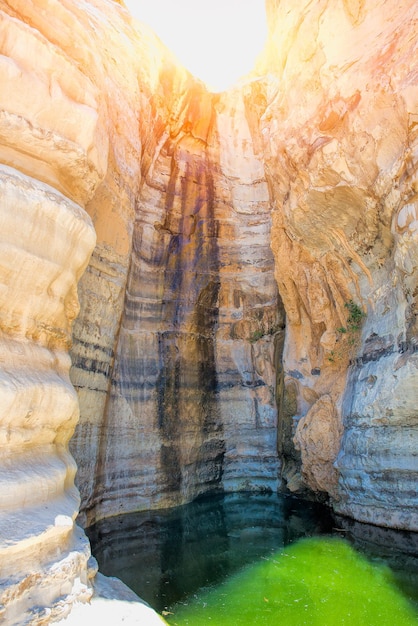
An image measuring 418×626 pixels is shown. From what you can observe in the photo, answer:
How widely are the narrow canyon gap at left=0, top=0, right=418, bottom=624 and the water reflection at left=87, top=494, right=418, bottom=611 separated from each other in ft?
1.41

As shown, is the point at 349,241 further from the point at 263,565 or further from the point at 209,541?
the point at 209,541

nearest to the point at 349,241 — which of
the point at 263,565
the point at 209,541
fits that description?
the point at 263,565

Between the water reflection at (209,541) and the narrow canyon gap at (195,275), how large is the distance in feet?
1.41

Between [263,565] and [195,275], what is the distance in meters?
7.70

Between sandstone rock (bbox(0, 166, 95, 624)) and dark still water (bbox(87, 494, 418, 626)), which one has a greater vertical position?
sandstone rock (bbox(0, 166, 95, 624))

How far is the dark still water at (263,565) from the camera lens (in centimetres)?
488

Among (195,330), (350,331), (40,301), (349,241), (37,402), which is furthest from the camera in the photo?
(195,330)

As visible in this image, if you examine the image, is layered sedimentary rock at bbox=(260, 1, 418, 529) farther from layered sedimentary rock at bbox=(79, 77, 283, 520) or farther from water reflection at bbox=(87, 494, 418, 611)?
layered sedimentary rock at bbox=(79, 77, 283, 520)

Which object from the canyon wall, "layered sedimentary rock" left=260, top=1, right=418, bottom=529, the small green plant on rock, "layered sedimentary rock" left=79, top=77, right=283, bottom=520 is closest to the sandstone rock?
the canyon wall

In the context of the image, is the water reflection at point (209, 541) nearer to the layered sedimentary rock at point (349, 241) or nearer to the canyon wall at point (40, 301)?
the layered sedimentary rock at point (349, 241)

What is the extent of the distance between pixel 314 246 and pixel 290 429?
15.2 feet

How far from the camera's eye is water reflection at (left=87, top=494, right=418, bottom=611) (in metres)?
5.80

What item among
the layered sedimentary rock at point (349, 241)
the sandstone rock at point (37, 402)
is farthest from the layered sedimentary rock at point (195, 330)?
the sandstone rock at point (37, 402)

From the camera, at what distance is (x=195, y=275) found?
488 inches
